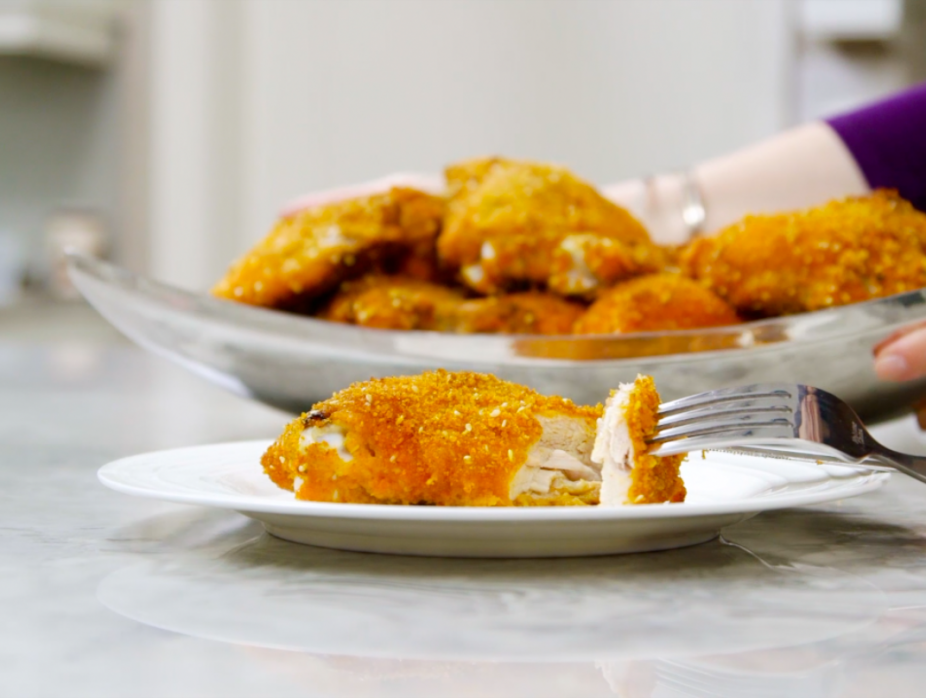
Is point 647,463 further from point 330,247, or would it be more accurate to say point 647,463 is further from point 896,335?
point 330,247

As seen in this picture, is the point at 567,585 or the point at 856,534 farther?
the point at 856,534

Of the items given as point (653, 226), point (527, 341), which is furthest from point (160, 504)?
point (653, 226)

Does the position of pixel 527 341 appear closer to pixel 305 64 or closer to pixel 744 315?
pixel 744 315

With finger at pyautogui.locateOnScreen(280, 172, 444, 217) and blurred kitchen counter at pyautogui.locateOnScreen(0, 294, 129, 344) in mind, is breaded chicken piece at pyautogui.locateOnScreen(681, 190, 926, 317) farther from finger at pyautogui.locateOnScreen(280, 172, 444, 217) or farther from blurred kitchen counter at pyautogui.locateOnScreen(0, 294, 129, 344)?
blurred kitchen counter at pyautogui.locateOnScreen(0, 294, 129, 344)

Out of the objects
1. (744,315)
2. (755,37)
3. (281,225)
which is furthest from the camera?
(755,37)

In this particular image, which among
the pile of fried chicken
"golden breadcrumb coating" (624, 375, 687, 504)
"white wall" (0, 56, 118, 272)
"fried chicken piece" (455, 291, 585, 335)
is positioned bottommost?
"golden breadcrumb coating" (624, 375, 687, 504)

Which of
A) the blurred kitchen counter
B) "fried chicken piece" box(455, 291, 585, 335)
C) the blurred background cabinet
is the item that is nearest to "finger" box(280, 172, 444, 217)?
"fried chicken piece" box(455, 291, 585, 335)
